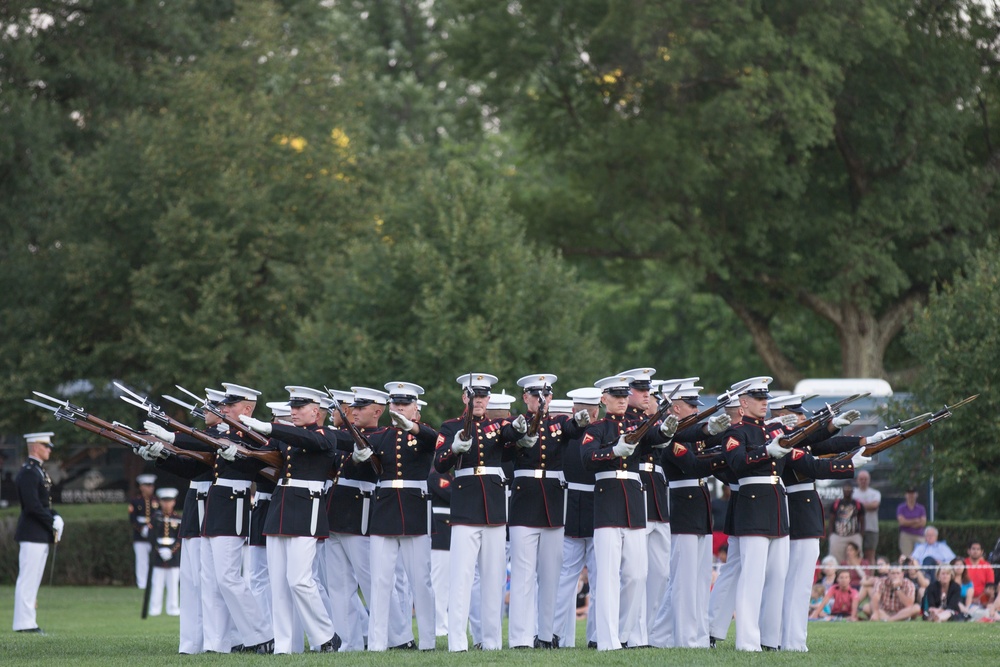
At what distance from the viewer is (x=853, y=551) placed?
769 inches

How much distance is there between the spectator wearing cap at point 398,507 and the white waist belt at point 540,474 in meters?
0.78

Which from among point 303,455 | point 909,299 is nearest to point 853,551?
point 303,455

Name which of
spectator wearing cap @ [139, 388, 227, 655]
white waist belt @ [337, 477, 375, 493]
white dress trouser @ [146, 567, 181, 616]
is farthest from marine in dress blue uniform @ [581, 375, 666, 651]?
white dress trouser @ [146, 567, 181, 616]

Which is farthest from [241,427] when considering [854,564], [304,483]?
[854,564]

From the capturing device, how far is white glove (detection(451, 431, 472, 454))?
11395 mm

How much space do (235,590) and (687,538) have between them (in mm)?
3729

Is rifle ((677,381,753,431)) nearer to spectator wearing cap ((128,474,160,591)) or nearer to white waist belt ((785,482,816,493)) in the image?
white waist belt ((785,482,816,493))

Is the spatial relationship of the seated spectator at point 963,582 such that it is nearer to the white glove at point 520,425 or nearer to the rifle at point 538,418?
the rifle at point 538,418

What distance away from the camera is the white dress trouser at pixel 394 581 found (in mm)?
12055

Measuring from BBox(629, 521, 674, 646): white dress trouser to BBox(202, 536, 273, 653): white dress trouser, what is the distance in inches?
125

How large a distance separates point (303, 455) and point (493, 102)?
22863 millimetres

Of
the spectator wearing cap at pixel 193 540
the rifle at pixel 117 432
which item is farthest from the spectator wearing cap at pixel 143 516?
the rifle at pixel 117 432

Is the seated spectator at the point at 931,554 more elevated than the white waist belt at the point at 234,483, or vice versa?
the white waist belt at the point at 234,483

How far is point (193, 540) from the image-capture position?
12555 millimetres
